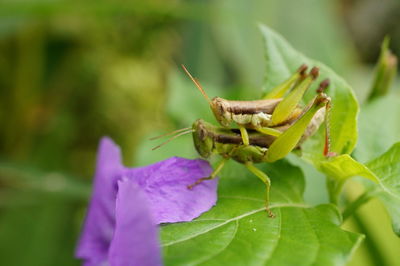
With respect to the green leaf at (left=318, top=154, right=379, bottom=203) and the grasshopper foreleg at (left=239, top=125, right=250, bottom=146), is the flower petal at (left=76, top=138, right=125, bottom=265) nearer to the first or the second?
the grasshopper foreleg at (left=239, top=125, right=250, bottom=146)

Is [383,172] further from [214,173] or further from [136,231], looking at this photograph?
[136,231]

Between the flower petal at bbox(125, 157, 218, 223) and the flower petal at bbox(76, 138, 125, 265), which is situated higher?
the flower petal at bbox(125, 157, 218, 223)

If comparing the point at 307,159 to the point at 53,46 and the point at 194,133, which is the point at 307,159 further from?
the point at 53,46

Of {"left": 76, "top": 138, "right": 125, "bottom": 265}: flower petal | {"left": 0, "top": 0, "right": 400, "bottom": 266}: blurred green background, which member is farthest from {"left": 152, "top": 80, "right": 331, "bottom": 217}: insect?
{"left": 0, "top": 0, "right": 400, "bottom": 266}: blurred green background

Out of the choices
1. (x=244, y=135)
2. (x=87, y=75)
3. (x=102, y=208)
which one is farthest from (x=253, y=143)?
(x=87, y=75)

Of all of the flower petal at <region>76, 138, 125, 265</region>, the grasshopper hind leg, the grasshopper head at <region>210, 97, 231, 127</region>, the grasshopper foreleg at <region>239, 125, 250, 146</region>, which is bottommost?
the flower petal at <region>76, 138, 125, 265</region>

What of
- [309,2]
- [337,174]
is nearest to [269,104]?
[337,174]
